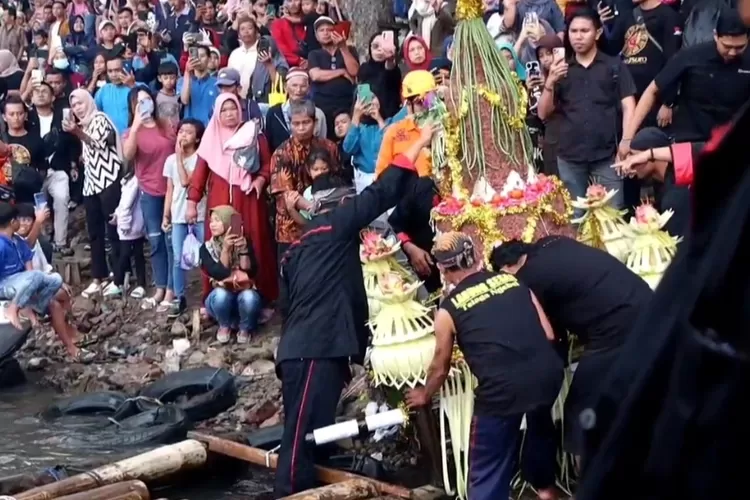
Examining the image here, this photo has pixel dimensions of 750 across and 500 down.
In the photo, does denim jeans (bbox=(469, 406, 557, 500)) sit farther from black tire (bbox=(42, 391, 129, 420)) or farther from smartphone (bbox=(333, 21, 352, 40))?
smartphone (bbox=(333, 21, 352, 40))

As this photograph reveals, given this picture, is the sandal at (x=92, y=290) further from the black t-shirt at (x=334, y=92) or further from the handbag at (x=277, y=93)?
the black t-shirt at (x=334, y=92)

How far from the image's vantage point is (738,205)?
152 centimetres

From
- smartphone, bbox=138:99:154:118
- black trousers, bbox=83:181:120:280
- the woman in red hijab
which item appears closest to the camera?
the woman in red hijab

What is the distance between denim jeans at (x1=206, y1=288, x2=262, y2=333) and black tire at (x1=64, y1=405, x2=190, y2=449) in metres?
1.51

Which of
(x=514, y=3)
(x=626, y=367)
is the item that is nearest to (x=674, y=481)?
(x=626, y=367)

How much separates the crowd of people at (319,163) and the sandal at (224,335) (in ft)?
0.04

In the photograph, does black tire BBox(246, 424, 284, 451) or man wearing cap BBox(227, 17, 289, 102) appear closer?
black tire BBox(246, 424, 284, 451)

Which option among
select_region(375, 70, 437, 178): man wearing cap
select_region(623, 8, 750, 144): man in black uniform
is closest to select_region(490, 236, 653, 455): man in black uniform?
select_region(375, 70, 437, 178): man wearing cap

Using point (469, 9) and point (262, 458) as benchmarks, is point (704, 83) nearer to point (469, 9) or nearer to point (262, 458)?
point (469, 9)

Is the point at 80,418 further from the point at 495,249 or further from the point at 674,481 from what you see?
the point at 674,481

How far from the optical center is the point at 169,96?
36.0 feet

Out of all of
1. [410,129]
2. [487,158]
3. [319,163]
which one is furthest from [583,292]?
[410,129]

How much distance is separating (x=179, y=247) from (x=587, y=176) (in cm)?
384

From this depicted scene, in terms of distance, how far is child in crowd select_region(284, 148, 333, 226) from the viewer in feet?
23.4
